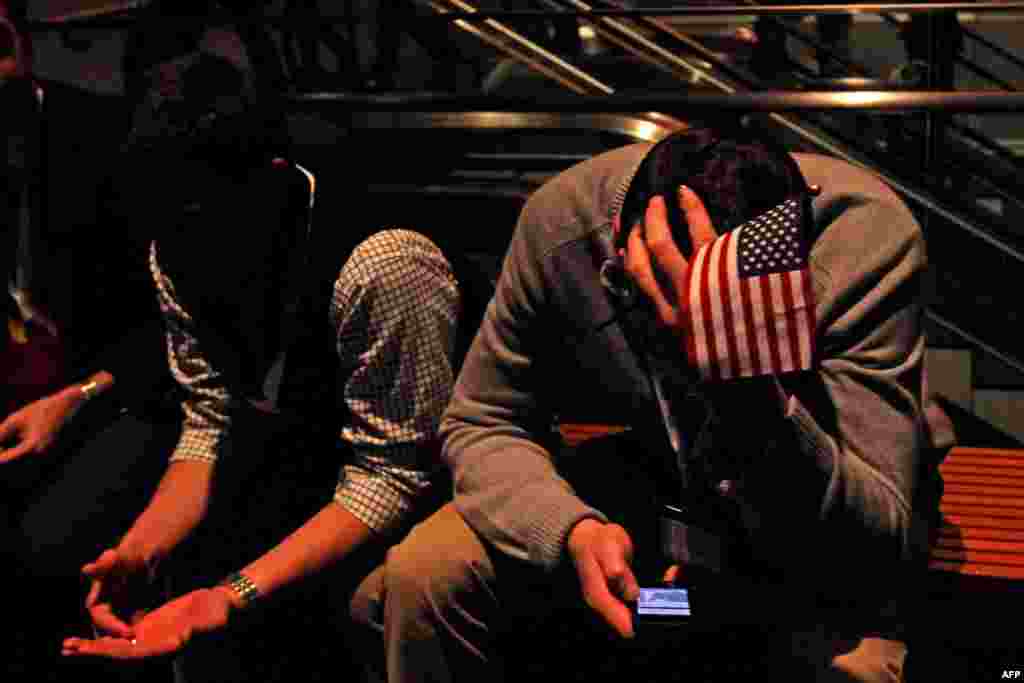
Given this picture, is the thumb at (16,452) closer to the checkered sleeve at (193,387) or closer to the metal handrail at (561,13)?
the checkered sleeve at (193,387)

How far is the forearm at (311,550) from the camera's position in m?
2.01

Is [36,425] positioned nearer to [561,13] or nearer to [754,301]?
[561,13]

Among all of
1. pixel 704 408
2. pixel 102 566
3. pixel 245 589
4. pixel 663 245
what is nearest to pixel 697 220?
pixel 663 245

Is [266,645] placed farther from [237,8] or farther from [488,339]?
[237,8]

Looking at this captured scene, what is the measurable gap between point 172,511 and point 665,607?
3.36 feet

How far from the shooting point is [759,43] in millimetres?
5508

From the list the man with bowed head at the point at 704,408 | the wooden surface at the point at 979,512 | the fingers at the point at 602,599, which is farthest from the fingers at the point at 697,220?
the wooden surface at the point at 979,512

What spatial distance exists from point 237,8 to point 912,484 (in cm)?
216

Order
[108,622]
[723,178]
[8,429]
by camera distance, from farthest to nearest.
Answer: [8,429] → [108,622] → [723,178]

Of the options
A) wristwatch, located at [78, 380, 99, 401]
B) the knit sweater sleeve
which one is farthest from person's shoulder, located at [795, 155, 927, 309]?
wristwatch, located at [78, 380, 99, 401]

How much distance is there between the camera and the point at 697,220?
166cm

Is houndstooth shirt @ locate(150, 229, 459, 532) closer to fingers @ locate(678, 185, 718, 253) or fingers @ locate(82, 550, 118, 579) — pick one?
fingers @ locate(82, 550, 118, 579)

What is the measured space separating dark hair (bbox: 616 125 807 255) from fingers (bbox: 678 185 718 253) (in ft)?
0.13

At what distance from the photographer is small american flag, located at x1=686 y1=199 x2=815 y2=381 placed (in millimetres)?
1565
